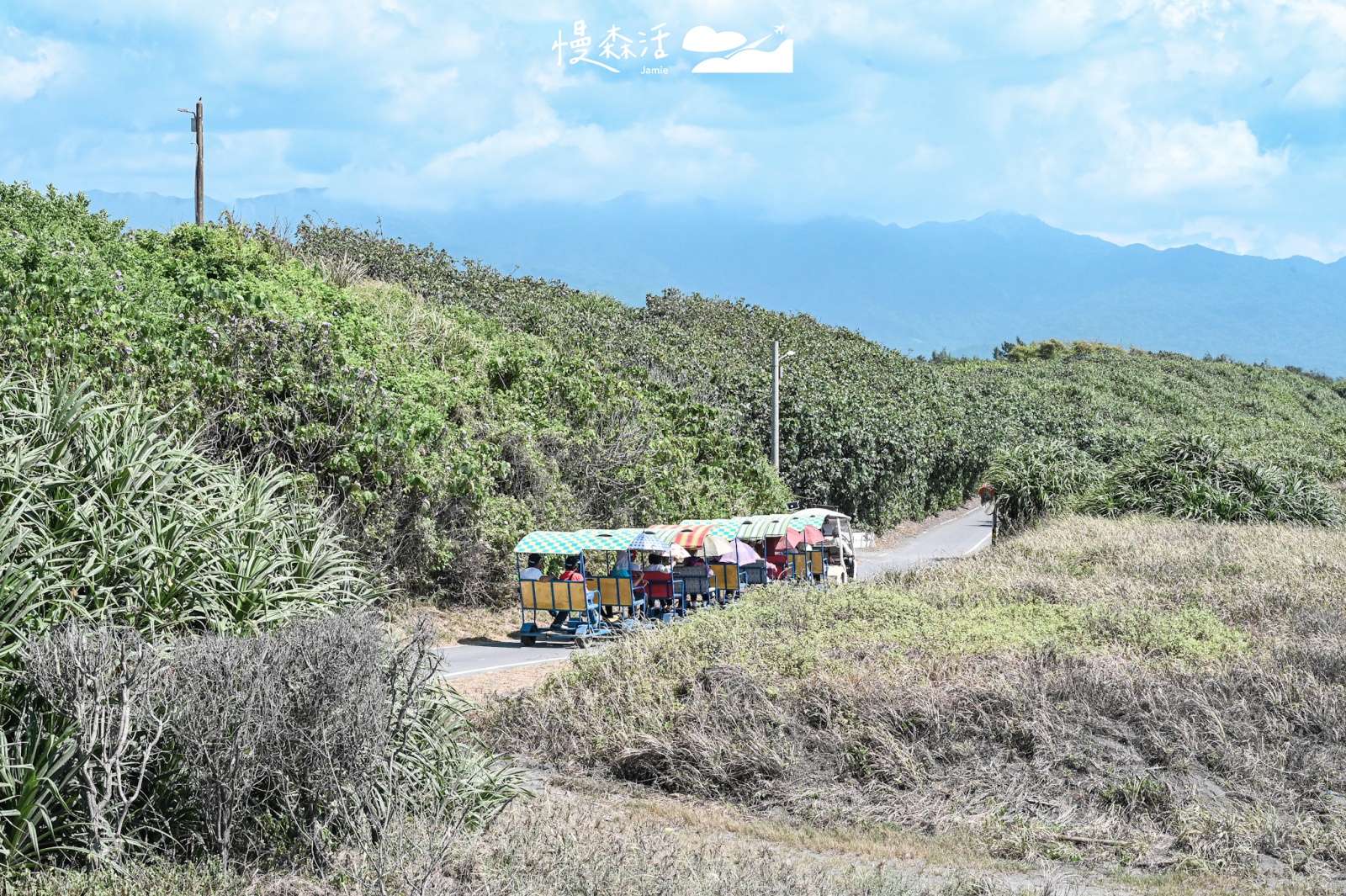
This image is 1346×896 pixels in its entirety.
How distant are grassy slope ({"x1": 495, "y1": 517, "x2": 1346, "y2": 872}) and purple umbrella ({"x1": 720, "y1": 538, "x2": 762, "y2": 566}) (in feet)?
17.4

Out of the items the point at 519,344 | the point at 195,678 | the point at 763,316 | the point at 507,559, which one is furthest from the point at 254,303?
the point at 763,316

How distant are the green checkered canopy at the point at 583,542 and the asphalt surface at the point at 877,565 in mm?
1332

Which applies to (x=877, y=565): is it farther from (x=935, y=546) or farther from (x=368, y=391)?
(x=368, y=391)

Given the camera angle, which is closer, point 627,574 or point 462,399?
point 627,574

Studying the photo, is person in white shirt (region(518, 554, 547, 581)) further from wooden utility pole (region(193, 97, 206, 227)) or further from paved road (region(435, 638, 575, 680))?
wooden utility pole (region(193, 97, 206, 227))

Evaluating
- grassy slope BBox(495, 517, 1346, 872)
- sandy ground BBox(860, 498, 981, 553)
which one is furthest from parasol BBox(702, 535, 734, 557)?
sandy ground BBox(860, 498, 981, 553)

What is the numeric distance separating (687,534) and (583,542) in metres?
2.24

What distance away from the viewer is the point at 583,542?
14.2 m

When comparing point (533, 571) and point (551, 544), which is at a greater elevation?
point (551, 544)

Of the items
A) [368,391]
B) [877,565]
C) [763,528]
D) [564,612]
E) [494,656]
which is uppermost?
[368,391]

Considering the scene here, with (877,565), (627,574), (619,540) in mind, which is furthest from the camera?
(877,565)

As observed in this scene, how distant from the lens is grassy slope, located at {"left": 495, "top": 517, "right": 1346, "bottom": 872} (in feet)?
20.8

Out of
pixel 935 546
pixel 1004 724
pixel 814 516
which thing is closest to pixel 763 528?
pixel 814 516

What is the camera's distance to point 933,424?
1479 inches
